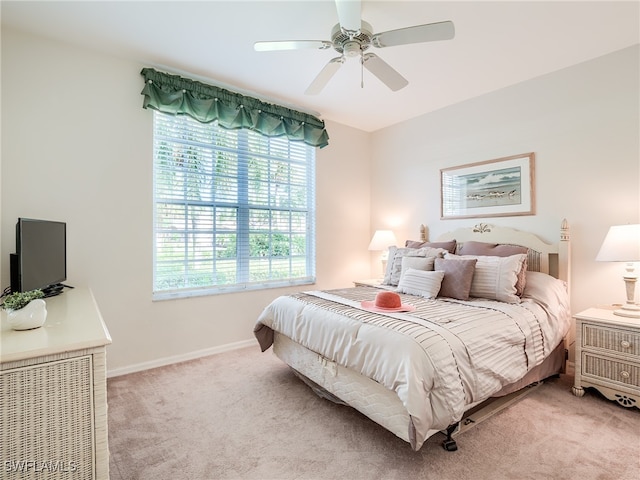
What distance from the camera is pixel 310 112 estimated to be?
389cm

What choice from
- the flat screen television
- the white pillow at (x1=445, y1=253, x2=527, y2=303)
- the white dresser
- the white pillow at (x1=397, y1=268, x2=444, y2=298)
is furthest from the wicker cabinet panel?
the white pillow at (x1=445, y1=253, x2=527, y2=303)

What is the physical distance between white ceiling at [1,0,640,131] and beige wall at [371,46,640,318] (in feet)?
0.59

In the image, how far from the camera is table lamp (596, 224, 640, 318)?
219 cm

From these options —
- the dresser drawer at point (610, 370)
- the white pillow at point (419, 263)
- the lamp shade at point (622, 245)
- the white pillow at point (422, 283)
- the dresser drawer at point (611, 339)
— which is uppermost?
the lamp shade at point (622, 245)

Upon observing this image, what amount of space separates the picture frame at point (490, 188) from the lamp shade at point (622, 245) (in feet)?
2.67

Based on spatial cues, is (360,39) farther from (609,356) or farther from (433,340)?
(609,356)

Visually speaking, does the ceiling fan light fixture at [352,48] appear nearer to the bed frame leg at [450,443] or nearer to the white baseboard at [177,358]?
the bed frame leg at [450,443]

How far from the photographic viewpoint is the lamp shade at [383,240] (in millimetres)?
4086

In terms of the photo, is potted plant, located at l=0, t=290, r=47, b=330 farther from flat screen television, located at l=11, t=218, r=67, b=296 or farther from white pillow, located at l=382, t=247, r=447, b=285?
white pillow, located at l=382, t=247, r=447, b=285

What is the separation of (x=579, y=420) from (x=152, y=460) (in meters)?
2.54

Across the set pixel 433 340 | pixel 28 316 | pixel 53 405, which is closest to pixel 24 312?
pixel 28 316

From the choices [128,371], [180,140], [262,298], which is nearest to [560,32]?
[180,140]

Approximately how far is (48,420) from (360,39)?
96.3 inches

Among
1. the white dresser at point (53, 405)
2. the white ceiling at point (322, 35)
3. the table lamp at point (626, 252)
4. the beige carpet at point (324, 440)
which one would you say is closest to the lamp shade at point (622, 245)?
the table lamp at point (626, 252)
